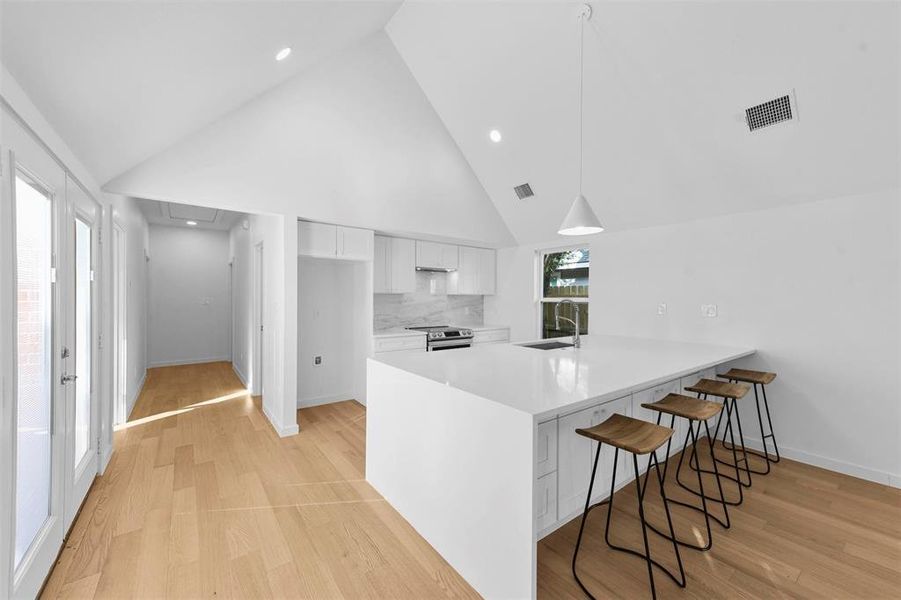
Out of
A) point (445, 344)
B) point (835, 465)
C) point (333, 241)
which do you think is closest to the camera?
point (835, 465)

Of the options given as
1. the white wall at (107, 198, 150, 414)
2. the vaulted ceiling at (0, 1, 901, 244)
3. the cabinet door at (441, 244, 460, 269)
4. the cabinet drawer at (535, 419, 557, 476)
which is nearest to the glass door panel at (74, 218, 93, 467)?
the vaulted ceiling at (0, 1, 901, 244)

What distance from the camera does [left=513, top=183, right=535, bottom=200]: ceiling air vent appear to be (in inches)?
173

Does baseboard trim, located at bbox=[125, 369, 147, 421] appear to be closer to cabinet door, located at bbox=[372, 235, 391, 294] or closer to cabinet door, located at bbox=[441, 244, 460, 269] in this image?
cabinet door, located at bbox=[372, 235, 391, 294]

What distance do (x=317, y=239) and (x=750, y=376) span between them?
13.0 feet

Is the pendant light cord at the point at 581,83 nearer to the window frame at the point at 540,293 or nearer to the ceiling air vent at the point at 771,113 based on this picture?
the ceiling air vent at the point at 771,113

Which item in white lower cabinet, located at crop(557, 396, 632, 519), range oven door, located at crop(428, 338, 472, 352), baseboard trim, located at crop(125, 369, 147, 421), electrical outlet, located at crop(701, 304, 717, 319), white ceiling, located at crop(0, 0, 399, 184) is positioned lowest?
baseboard trim, located at crop(125, 369, 147, 421)

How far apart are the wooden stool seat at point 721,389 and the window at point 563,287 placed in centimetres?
Result: 197

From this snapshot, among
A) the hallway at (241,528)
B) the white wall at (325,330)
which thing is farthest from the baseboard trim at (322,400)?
the hallway at (241,528)

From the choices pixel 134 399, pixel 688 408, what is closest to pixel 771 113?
pixel 688 408

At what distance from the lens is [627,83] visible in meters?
2.90

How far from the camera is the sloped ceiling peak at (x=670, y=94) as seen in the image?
7.27 feet

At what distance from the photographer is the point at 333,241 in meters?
3.95

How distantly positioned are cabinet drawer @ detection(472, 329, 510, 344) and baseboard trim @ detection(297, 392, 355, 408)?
1772 millimetres

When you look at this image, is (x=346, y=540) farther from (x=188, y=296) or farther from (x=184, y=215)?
(x=188, y=296)
